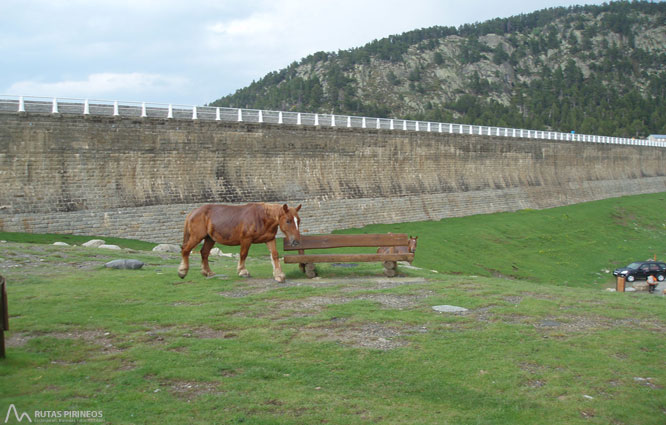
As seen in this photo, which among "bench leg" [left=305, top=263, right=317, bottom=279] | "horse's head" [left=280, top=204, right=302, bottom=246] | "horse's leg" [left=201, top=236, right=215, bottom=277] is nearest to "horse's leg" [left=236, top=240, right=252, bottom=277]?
"horse's leg" [left=201, top=236, right=215, bottom=277]

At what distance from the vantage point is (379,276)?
1543 centimetres

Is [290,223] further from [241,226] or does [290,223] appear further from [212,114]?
[212,114]

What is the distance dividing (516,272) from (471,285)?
18.5 m

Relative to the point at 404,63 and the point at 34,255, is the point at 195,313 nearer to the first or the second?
the point at 34,255

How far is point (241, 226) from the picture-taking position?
46.0 feet

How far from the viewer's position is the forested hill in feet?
431

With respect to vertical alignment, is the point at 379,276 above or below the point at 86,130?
below

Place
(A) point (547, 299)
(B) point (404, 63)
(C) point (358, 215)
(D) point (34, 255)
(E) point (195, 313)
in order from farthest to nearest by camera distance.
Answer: (B) point (404, 63)
(C) point (358, 215)
(D) point (34, 255)
(A) point (547, 299)
(E) point (195, 313)

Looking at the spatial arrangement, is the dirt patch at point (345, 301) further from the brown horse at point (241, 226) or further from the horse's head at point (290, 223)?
the horse's head at point (290, 223)

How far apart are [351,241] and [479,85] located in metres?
157

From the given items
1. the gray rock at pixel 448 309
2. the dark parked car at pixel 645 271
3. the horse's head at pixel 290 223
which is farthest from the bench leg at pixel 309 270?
the dark parked car at pixel 645 271

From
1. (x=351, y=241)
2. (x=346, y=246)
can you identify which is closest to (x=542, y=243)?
(x=351, y=241)

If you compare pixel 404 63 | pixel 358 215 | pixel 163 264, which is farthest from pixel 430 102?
pixel 163 264

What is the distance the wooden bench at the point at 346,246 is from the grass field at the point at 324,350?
19.9 inches
